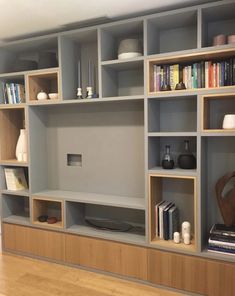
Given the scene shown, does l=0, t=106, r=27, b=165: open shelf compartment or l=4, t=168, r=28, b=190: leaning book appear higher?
l=0, t=106, r=27, b=165: open shelf compartment

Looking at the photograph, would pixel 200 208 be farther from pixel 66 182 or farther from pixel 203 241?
pixel 66 182

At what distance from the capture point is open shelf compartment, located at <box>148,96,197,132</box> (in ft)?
8.50

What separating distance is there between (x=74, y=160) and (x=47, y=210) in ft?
2.33

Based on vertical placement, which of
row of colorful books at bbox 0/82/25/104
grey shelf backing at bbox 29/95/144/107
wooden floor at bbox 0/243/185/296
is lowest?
wooden floor at bbox 0/243/185/296

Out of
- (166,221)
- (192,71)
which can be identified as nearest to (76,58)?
(192,71)

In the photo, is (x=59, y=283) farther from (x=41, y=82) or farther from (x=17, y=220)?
(x=41, y=82)

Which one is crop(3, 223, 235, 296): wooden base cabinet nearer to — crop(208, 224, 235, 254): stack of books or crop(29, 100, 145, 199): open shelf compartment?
crop(208, 224, 235, 254): stack of books

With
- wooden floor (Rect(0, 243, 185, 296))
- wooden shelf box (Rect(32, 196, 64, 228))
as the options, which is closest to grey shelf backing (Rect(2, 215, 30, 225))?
wooden shelf box (Rect(32, 196, 64, 228))

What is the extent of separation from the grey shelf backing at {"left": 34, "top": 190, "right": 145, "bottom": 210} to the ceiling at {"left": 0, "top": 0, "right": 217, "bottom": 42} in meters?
1.72

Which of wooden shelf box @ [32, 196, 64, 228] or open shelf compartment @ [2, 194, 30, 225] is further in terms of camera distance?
open shelf compartment @ [2, 194, 30, 225]

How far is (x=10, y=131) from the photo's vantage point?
3385 mm

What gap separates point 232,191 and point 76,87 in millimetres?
1868

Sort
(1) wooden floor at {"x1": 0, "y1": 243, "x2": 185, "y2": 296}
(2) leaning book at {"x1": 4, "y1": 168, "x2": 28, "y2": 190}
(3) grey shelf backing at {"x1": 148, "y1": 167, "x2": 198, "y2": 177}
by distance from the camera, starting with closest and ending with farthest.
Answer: (3) grey shelf backing at {"x1": 148, "y1": 167, "x2": 198, "y2": 177}, (1) wooden floor at {"x1": 0, "y1": 243, "x2": 185, "y2": 296}, (2) leaning book at {"x1": 4, "y1": 168, "x2": 28, "y2": 190}

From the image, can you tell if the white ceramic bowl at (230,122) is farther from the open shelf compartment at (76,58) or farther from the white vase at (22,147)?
the white vase at (22,147)
